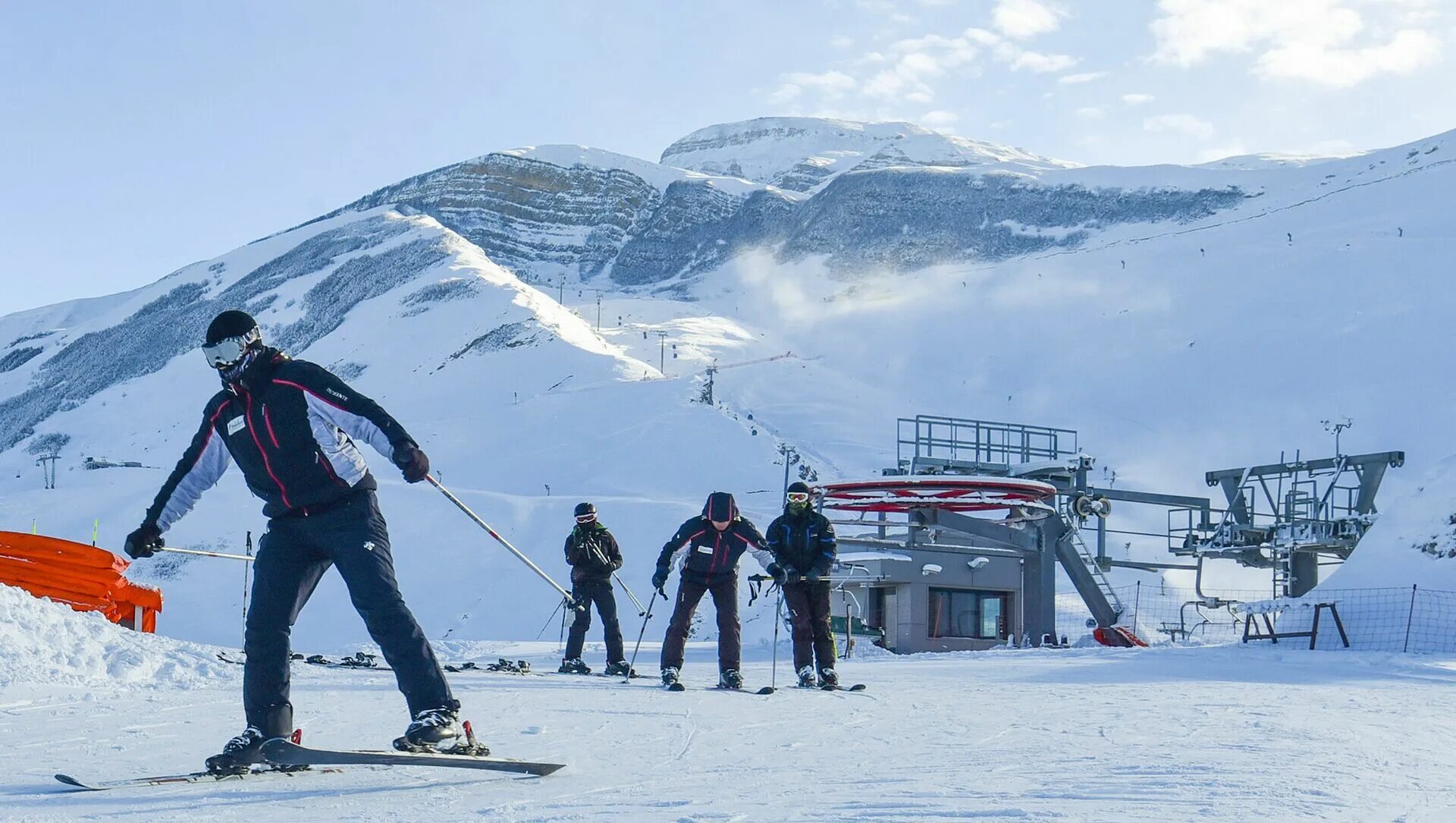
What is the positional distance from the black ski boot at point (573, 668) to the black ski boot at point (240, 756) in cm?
694

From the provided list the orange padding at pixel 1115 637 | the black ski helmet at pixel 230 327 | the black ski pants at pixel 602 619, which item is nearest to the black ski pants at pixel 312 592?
the black ski helmet at pixel 230 327

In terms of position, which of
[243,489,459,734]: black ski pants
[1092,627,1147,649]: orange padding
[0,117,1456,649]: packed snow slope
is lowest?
[1092,627,1147,649]: orange padding

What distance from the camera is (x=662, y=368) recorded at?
60125mm

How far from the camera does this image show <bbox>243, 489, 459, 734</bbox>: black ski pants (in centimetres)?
496

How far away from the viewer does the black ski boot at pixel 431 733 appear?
482 centimetres

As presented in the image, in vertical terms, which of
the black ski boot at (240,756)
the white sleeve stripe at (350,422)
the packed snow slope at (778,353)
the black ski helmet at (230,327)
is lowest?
the black ski boot at (240,756)

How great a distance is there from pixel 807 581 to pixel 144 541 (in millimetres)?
5592

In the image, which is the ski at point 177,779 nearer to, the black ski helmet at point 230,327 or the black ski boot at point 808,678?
the black ski helmet at point 230,327

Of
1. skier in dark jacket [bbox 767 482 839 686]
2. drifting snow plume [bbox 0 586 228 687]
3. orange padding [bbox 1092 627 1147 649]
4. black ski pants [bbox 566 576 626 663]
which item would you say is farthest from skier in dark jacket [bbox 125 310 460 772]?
orange padding [bbox 1092 627 1147 649]

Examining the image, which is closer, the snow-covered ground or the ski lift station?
the snow-covered ground

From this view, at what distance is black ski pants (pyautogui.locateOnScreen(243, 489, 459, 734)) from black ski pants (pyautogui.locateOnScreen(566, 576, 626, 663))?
→ 22.0 ft

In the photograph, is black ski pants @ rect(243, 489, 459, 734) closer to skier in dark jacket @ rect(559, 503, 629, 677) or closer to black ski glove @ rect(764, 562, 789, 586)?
black ski glove @ rect(764, 562, 789, 586)

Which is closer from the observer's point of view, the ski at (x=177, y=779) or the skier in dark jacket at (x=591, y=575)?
the ski at (x=177, y=779)

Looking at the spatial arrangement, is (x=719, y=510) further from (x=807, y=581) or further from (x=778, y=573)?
(x=807, y=581)
